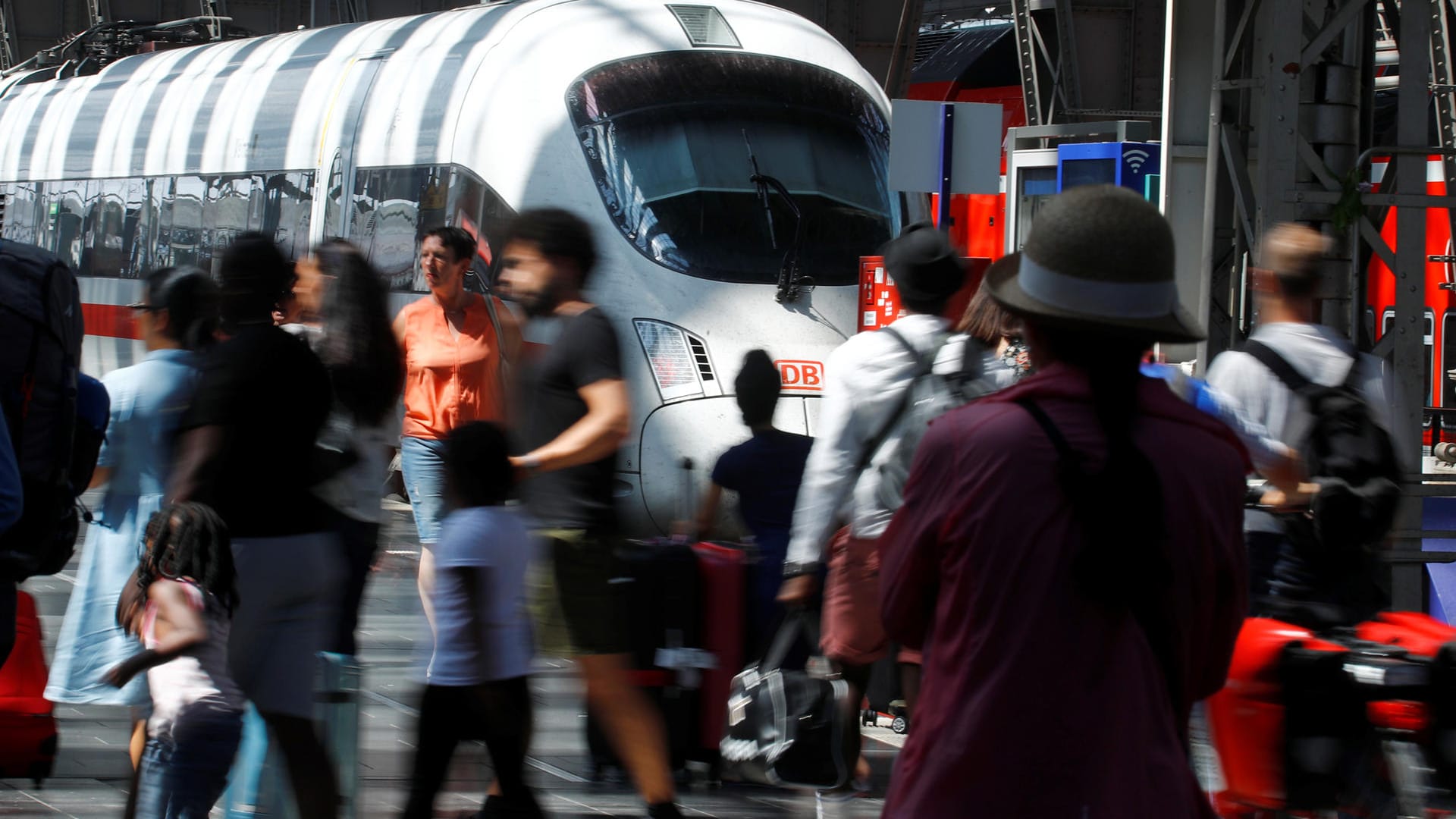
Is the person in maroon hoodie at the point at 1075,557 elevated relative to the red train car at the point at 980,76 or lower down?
lower down

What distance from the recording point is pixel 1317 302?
16.4 feet

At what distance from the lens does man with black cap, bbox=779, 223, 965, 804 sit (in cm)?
Result: 454

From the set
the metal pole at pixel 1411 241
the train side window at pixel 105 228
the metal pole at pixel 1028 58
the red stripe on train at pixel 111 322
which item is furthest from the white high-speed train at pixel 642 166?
the metal pole at pixel 1411 241

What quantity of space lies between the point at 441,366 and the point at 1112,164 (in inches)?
255

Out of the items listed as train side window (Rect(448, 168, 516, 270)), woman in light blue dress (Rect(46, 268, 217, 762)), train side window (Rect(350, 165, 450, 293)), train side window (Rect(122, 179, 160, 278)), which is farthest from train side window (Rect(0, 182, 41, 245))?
woman in light blue dress (Rect(46, 268, 217, 762))

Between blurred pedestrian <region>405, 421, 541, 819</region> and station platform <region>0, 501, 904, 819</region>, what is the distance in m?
0.60

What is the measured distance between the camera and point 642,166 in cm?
979

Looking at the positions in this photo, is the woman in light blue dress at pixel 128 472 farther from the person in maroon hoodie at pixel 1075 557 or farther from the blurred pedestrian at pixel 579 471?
the person in maroon hoodie at pixel 1075 557

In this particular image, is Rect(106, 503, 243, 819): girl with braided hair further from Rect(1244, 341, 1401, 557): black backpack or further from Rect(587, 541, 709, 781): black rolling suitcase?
Rect(1244, 341, 1401, 557): black backpack

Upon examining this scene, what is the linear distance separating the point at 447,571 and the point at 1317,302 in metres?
2.63

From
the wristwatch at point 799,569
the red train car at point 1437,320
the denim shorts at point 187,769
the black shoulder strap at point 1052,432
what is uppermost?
the black shoulder strap at point 1052,432

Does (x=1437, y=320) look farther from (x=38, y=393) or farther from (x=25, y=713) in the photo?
(x=38, y=393)

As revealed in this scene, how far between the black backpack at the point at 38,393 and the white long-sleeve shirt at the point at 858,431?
1.87 metres

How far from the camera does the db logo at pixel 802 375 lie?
9320 mm
